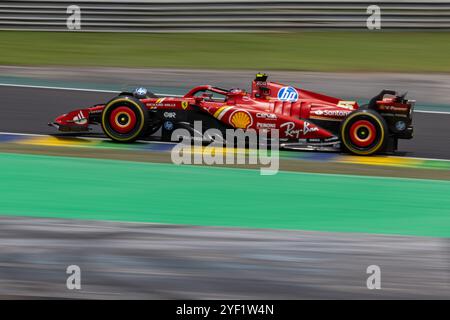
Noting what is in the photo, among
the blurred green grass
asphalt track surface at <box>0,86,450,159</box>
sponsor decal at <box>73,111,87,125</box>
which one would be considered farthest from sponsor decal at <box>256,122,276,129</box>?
the blurred green grass

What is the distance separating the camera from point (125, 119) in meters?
11.4

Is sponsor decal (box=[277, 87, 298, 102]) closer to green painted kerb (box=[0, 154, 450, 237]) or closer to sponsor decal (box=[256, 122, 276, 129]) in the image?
sponsor decal (box=[256, 122, 276, 129])

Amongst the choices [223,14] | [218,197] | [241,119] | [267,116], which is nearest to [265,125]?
[267,116]

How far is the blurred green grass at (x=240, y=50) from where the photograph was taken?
17984 mm

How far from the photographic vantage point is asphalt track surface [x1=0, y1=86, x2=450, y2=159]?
1203 centimetres

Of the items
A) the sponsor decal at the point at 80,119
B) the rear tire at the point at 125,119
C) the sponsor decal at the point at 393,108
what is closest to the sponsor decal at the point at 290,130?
the sponsor decal at the point at 393,108

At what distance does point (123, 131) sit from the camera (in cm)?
1144

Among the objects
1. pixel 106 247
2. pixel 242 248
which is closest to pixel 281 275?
pixel 242 248

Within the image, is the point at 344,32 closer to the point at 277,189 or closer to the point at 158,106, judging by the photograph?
the point at 158,106

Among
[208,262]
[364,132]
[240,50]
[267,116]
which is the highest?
[240,50]

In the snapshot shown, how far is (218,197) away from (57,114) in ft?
17.3

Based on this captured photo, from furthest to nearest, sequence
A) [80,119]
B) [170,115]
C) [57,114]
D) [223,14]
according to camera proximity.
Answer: [223,14]
[57,114]
[80,119]
[170,115]

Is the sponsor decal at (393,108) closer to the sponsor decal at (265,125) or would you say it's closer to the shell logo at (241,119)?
the sponsor decal at (265,125)

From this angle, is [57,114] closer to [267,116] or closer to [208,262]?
[267,116]
